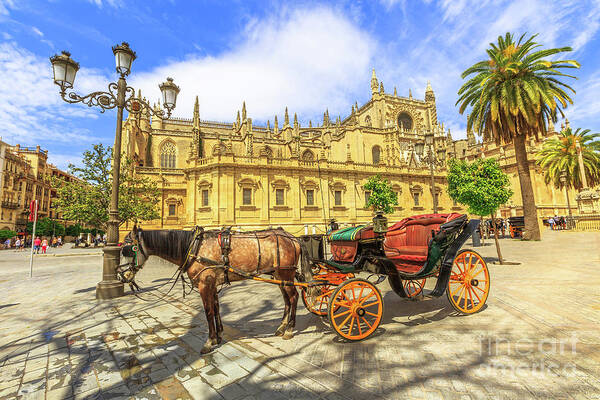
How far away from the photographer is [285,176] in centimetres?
2577

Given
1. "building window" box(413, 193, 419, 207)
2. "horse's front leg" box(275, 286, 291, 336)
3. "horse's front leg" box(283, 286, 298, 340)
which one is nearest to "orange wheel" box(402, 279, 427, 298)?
"horse's front leg" box(283, 286, 298, 340)

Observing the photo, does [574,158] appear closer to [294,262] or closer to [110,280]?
[294,262]

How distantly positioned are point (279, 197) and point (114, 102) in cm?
1824

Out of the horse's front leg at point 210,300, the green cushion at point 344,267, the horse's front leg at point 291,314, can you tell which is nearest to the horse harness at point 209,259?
the horse's front leg at point 210,300

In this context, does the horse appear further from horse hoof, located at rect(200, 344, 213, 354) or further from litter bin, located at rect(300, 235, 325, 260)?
litter bin, located at rect(300, 235, 325, 260)

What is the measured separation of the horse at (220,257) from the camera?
399 cm

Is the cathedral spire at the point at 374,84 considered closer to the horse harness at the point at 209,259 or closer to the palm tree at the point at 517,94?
the palm tree at the point at 517,94

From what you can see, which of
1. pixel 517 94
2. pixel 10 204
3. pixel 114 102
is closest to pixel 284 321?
pixel 114 102

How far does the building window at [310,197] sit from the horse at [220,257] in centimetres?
2165

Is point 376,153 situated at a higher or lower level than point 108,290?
higher

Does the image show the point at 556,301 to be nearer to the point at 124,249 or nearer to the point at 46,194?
the point at 124,249

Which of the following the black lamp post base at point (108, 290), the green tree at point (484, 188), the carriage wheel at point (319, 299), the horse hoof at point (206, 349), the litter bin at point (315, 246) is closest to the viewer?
the horse hoof at point (206, 349)

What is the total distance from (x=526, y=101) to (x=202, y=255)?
829 inches

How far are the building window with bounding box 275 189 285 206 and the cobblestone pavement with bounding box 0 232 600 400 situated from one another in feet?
63.3
